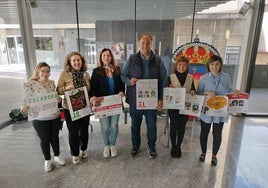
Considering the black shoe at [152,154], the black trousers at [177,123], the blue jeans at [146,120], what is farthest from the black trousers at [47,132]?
the black trousers at [177,123]

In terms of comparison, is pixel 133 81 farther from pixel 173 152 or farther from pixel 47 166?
pixel 47 166

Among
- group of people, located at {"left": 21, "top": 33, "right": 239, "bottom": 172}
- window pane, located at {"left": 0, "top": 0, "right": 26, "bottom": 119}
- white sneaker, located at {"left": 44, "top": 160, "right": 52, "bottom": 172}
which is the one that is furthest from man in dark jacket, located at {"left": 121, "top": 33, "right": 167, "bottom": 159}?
window pane, located at {"left": 0, "top": 0, "right": 26, "bottom": 119}

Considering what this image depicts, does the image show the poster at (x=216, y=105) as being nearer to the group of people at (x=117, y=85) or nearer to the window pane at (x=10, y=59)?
the group of people at (x=117, y=85)

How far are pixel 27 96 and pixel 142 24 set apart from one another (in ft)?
10.6

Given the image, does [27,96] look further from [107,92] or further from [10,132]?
[10,132]

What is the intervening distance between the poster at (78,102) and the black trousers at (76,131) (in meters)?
0.08

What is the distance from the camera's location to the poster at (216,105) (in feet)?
7.29

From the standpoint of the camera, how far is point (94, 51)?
183 inches

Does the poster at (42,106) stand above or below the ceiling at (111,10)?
below

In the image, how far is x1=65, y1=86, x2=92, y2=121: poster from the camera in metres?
2.14

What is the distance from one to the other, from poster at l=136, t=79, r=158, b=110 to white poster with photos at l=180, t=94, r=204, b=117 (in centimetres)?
37

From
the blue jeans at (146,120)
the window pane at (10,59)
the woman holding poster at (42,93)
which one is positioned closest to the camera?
the woman holding poster at (42,93)

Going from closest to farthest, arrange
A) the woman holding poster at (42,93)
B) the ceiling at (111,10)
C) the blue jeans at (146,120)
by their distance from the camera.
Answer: the woman holding poster at (42,93)
the blue jeans at (146,120)
the ceiling at (111,10)

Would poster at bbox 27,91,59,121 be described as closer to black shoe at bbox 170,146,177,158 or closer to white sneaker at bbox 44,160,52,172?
white sneaker at bbox 44,160,52,172
